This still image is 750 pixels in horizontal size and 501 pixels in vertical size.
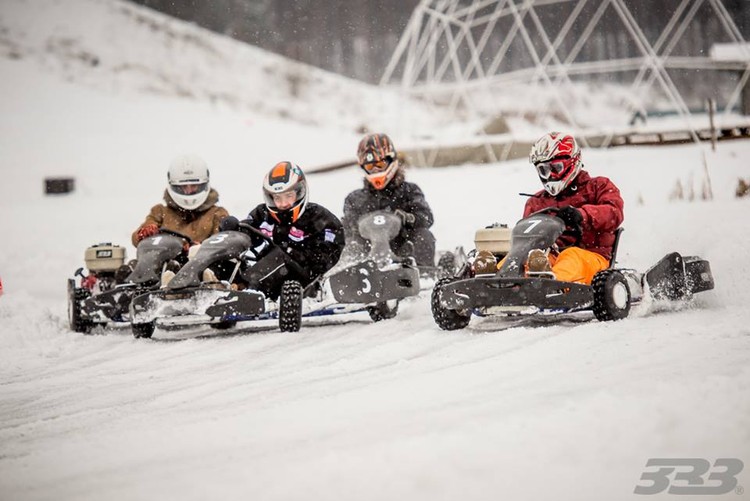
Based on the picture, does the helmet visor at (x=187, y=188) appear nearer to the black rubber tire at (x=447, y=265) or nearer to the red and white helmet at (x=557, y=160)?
the black rubber tire at (x=447, y=265)

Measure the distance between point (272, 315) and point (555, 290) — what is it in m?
2.12

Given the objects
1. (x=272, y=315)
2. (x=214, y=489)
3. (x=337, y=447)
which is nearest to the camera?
(x=214, y=489)

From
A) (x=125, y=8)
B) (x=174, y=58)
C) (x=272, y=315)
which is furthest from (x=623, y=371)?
(x=125, y=8)

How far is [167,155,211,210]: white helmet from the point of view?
7.49 meters

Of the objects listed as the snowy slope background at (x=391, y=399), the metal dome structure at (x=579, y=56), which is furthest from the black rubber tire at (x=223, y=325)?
the metal dome structure at (x=579, y=56)

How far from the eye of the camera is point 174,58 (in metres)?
32.3

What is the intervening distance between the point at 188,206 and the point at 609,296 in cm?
375

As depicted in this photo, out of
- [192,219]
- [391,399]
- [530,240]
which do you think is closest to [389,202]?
[192,219]


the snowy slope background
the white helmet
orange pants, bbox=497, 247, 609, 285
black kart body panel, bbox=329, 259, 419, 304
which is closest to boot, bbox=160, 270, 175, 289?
the snowy slope background

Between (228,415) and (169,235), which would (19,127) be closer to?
(169,235)

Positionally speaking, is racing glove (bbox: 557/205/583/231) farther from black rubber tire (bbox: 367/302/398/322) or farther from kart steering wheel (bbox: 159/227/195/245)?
kart steering wheel (bbox: 159/227/195/245)

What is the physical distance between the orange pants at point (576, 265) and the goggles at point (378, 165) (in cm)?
260

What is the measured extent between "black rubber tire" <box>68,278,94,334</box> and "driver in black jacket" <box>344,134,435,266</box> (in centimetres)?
242

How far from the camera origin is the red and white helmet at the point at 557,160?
606cm
